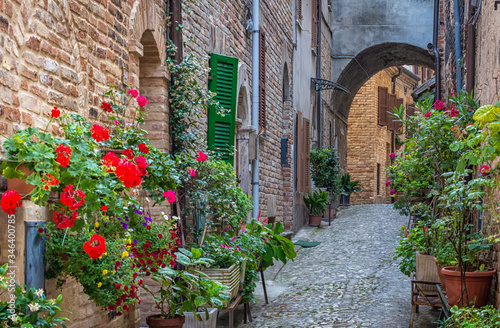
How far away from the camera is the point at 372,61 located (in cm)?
2045

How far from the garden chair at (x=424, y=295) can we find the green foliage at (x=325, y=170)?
9.25 m

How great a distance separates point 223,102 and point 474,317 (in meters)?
4.24

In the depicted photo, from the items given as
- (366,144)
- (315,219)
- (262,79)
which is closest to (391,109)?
(366,144)

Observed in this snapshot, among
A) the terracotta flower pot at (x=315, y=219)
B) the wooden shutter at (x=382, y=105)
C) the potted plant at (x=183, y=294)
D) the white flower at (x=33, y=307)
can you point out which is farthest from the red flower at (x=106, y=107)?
the wooden shutter at (x=382, y=105)

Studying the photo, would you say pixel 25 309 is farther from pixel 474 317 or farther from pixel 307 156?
pixel 307 156

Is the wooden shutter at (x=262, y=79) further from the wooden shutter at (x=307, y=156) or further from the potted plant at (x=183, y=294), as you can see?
the potted plant at (x=183, y=294)

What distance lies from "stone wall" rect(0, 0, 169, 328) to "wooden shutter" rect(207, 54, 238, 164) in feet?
5.17

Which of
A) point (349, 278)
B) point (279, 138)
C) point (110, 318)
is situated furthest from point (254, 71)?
point (110, 318)

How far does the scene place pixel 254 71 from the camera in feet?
32.8

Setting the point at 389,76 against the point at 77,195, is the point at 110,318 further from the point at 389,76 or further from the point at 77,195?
the point at 389,76

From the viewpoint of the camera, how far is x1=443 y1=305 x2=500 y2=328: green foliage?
4.49 meters

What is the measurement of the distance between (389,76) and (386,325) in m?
22.7

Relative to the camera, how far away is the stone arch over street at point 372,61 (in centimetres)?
1897

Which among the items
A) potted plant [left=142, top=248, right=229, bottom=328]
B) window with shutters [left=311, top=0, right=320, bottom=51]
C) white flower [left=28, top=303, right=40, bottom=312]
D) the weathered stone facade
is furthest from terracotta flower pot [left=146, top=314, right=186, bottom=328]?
the weathered stone facade
